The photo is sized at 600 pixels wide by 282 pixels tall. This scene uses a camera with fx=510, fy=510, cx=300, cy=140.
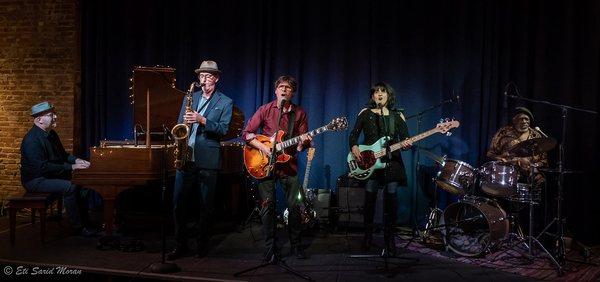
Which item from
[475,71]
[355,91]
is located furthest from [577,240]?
[355,91]

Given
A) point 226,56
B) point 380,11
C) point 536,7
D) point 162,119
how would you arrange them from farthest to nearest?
point 226,56 < point 380,11 < point 536,7 < point 162,119

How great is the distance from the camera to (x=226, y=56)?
315 inches

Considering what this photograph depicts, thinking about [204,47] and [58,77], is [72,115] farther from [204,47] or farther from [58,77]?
[204,47]

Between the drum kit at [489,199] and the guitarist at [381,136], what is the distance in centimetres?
58

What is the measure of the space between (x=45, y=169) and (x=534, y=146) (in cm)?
578

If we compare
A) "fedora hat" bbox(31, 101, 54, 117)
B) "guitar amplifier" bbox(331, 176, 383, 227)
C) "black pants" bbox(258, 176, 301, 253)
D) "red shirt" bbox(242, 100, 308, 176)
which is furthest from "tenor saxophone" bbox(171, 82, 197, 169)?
"guitar amplifier" bbox(331, 176, 383, 227)

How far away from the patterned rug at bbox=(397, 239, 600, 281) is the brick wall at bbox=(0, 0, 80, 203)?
5965 millimetres

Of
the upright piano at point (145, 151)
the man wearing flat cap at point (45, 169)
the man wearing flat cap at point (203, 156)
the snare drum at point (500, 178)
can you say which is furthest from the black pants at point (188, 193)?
the snare drum at point (500, 178)

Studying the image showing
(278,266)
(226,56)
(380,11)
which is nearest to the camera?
(278,266)

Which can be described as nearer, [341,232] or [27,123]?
[341,232]

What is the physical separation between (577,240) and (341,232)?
3066 mm

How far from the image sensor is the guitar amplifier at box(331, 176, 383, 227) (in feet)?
22.8

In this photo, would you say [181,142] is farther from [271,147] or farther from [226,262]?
[226,262]

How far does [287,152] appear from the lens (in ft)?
17.9
